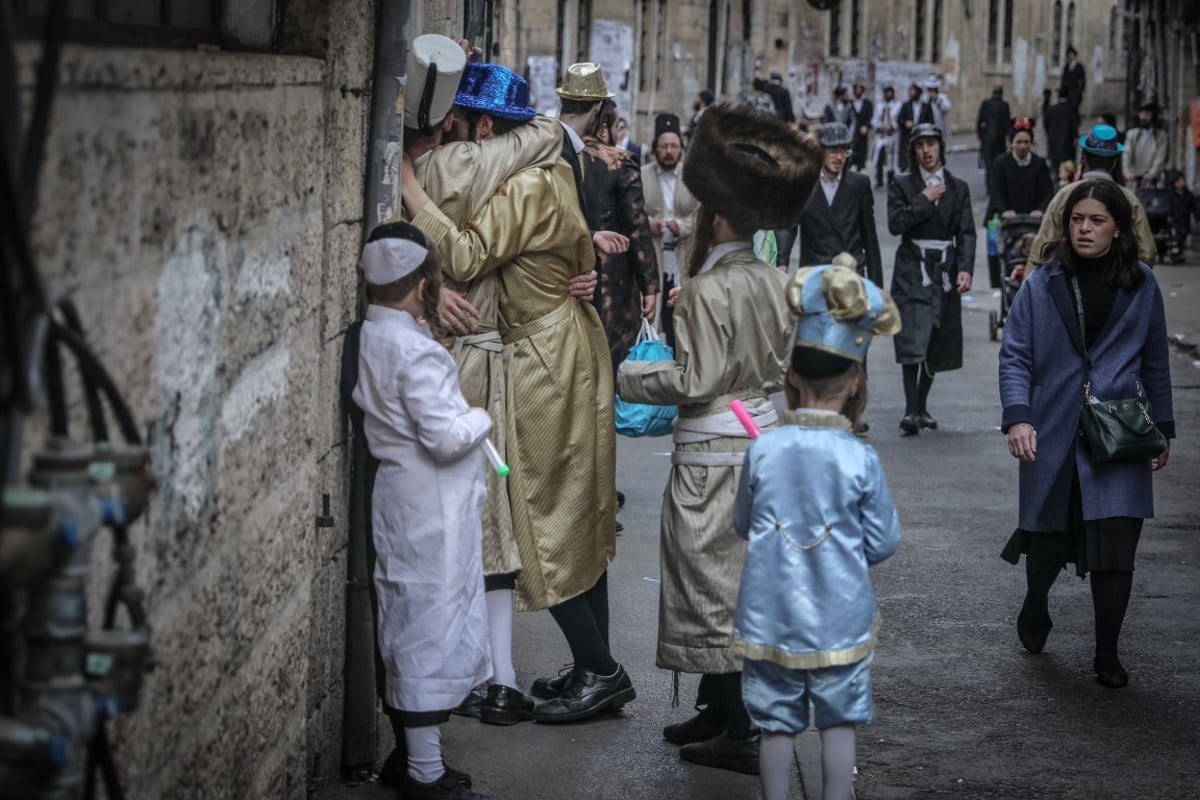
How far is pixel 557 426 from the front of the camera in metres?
5.83

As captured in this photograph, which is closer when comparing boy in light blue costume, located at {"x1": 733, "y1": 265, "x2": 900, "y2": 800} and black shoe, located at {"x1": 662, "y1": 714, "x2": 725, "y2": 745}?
boy in light blue costume, located at {"x1": 733, "y1": 265, "x2": 900, "y2": 800}

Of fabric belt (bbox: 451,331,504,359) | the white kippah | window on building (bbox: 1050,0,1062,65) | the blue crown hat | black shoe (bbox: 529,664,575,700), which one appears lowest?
black shoe (bbox: 529,664,575,700)

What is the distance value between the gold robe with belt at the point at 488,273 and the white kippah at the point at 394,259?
0.80m

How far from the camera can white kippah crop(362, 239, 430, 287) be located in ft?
15.5

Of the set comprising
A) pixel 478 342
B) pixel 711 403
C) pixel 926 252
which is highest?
pixel 926 252

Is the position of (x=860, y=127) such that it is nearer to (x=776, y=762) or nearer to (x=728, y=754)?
(x=728, y=754)

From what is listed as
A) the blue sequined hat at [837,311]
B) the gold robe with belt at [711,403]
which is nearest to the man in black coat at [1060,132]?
the gold robe with belt at [711,403]

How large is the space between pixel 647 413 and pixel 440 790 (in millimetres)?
1272

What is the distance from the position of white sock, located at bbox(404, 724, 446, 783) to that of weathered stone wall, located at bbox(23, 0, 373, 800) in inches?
10.9

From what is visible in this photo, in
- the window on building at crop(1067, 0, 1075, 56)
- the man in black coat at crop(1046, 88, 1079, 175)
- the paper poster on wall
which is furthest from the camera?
the window on building at crop(1067, 0, 1075, 56)

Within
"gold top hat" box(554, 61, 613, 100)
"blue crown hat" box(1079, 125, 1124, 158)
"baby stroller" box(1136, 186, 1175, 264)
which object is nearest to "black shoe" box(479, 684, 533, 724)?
"gold top hat" box(554, 61, 613, 100)

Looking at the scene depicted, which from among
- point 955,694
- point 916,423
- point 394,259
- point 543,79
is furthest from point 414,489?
point 543,79

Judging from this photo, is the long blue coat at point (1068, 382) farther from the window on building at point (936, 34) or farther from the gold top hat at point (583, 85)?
the window on building at point (936, 34)

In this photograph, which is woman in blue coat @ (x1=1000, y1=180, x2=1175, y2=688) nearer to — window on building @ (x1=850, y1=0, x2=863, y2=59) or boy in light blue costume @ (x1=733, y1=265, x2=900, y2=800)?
boy in light blue costume @ (x1=733, y1=265, x2=900, y2=800)
